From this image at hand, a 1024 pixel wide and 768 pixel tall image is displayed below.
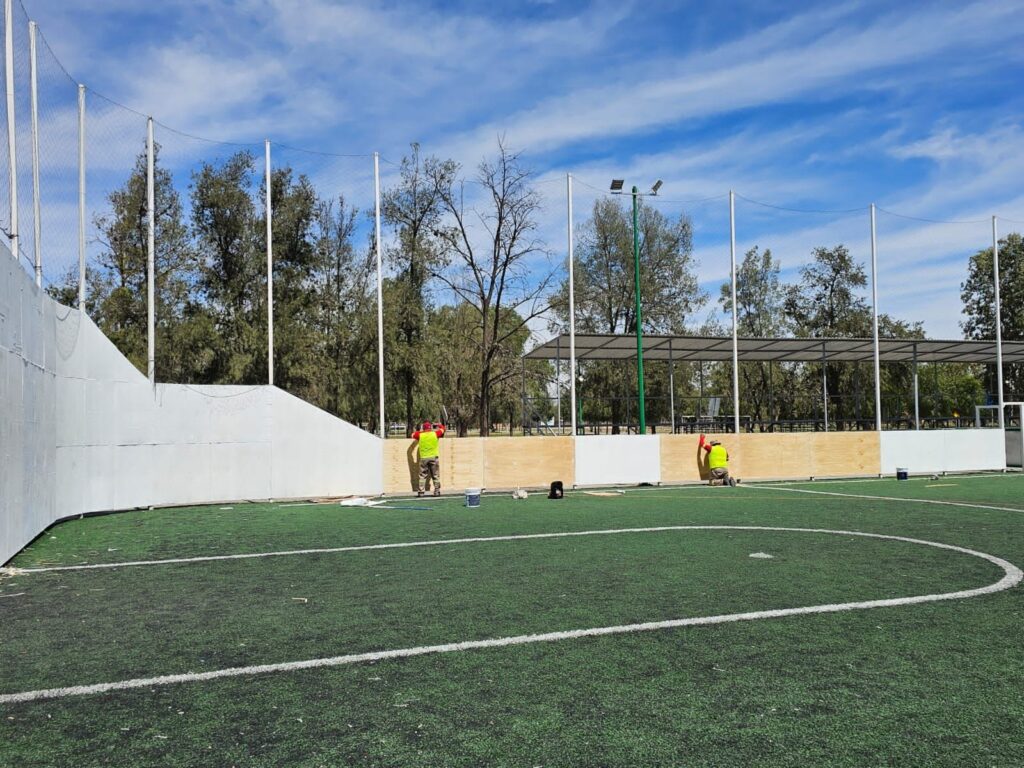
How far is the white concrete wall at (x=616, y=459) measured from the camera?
69.7 ft

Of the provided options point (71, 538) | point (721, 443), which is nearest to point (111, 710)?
point (71, 538)

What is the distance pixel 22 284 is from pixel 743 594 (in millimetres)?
9361

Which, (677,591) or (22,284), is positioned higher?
(22,284)

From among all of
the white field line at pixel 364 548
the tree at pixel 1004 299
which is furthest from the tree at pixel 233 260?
the tree at pixel 1004 299

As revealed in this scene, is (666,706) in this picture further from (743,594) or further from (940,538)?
(940,538)

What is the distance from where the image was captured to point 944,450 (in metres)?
25.0

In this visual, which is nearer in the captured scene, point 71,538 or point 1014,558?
point 1014,558

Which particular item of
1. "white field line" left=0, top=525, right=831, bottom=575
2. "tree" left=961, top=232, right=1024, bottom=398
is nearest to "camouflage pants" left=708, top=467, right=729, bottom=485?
"white field line" left=0, top=525, right=831, bottom=575

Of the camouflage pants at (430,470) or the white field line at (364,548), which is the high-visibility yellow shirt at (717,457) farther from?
the white field line at (364,548)

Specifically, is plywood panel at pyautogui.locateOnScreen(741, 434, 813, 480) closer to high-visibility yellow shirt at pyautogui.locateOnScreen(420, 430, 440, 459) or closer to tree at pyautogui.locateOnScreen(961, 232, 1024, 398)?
high-visibility yellow shirt at pyautogui.locateOnScreen(420, 430, 440, 459)

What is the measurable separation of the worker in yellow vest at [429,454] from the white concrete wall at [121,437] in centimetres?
104

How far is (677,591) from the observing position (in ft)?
24.4

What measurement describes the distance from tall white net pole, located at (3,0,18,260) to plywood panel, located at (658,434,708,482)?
51.2 feet

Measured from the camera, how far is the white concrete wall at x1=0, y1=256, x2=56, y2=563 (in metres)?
9.40
